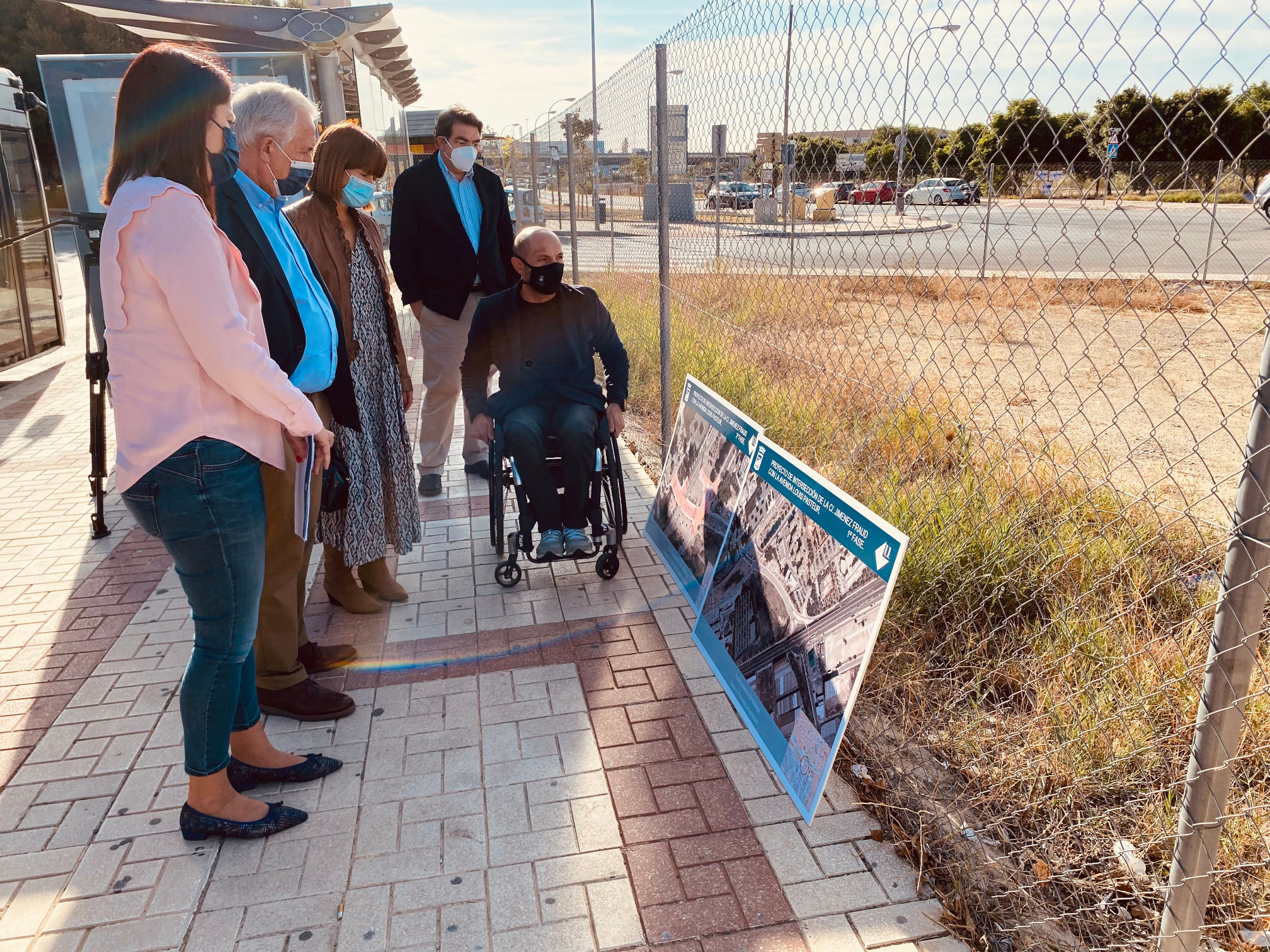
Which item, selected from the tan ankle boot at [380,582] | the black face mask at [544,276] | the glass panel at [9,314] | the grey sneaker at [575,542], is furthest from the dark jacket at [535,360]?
the glass panel at [9,314]

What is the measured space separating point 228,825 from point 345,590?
61.1 inches

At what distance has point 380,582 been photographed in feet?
13.7

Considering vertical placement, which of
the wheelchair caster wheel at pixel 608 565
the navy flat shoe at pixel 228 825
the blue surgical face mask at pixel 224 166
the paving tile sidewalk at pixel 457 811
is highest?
the blue surgical face mask at pixel 224 166

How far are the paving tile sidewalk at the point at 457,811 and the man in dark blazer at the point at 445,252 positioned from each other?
170 cm

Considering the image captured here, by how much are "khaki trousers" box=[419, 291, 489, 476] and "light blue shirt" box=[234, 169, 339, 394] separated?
2478 mm

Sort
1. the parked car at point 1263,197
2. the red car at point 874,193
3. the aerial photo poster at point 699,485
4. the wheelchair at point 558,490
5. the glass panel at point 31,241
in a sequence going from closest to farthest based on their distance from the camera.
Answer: the parked car at point 1263,197 → the red car at point 874,193 → the aerial photo poster at point 699,485 → the wheelchair at point 558,490 → the glass panel at point 31,241

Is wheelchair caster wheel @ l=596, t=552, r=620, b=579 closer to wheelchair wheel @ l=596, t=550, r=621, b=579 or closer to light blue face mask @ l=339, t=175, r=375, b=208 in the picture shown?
wheelchair wheel @ l=596, t=550, r=621, b=579

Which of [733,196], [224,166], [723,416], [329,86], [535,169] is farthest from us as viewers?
[535,169]

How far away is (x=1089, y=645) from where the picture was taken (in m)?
3.03

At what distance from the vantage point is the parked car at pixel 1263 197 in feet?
6.12

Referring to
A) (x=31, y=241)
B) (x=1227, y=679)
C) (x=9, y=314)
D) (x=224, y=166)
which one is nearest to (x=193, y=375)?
(x=224, y=166)

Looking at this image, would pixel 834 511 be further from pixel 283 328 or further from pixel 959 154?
pixel 283 328

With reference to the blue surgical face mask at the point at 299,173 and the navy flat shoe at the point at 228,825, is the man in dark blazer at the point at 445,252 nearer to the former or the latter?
the blue surgical face mask at the point at 299,173

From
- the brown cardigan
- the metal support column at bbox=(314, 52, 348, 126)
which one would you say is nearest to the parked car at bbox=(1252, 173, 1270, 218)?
the brown cardigan
